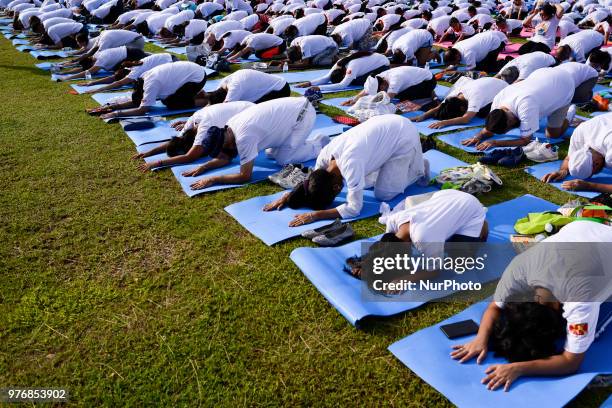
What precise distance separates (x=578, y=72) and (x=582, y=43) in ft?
13.0

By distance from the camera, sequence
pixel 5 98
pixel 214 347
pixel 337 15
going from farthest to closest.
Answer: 1. pixel 337 15
2. pixel 5 98
3. pixel 214 347

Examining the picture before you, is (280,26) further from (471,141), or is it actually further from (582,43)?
(471,141)

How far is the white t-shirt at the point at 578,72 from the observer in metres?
7.49

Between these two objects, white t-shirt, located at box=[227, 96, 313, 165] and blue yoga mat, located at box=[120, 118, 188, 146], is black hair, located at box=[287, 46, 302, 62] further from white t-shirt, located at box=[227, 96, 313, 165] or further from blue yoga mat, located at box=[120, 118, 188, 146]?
white t-shirt, located at box=[227, 96, 313, 165]

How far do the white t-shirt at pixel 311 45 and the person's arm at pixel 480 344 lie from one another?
959 centimetres

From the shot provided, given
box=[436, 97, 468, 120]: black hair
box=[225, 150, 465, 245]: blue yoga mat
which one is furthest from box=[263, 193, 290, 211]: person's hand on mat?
box=[436, 97, 468, 120]: black hair

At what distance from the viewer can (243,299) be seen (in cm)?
384

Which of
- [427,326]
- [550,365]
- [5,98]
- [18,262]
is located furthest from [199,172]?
[5,98]

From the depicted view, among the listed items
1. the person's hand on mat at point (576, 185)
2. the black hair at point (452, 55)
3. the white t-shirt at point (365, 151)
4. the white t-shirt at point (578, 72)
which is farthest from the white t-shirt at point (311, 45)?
the person's hand on mat at point (576, 185)

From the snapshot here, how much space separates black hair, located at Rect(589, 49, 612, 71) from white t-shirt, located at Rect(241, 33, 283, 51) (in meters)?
7.55

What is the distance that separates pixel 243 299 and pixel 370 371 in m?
1.20

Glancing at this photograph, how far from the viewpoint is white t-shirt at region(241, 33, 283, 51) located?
12820mm

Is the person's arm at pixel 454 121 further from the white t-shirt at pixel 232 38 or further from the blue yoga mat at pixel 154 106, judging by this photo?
the white t-shirt at pixel 232 38

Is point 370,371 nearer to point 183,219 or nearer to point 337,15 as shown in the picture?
point 183,219
